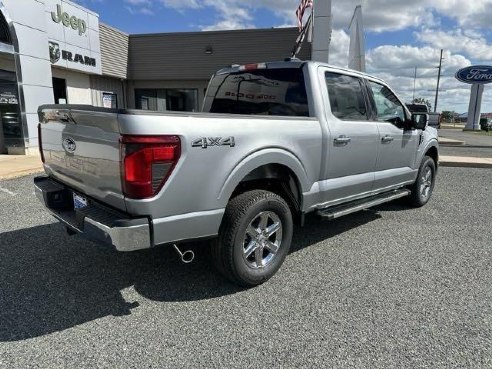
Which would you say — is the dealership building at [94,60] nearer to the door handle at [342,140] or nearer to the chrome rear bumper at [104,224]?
the chrome rear bumper at [104,224]

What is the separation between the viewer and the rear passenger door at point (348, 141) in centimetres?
398

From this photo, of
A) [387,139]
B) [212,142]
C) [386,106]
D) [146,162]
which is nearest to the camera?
[146,162]

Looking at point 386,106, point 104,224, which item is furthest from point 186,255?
point 386,106

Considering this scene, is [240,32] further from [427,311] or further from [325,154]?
[427,311]

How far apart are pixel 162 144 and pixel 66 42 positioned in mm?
13654

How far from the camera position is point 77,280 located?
345 centimetres

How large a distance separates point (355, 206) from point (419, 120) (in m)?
1.96

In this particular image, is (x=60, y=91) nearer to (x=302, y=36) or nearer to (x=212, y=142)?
(x=302, y=36)

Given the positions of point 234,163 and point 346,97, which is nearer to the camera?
point 234,163

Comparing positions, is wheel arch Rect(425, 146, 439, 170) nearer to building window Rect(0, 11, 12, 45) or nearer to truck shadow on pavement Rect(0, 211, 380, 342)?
truck shadow on pavement Rect(0, 211, 380, 342)

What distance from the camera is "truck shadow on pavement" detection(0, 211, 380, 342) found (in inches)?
114

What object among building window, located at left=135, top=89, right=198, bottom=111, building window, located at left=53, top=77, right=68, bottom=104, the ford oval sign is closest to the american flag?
building window, located at left=135, top=89, right=198, bottom=111

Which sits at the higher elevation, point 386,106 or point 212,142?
point 386,106

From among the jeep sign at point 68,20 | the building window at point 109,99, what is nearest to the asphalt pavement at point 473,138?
the building window at point 109,99
